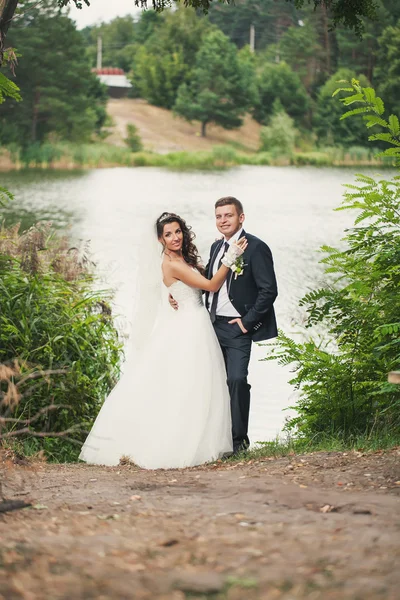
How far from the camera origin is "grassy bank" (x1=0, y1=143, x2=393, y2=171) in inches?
1972

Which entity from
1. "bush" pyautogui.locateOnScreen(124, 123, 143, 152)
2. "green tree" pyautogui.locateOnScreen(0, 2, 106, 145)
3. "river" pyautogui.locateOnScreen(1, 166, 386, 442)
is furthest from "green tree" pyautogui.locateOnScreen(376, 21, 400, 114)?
"green tree" pyautogui.locateOnScreen(0, 2, 106, 145)

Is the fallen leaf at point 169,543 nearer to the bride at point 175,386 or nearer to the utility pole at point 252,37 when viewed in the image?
the bride at point 175,386

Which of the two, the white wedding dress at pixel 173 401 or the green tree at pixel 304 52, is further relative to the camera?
the green tree at pixel 304 52

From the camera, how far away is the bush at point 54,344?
8555mm

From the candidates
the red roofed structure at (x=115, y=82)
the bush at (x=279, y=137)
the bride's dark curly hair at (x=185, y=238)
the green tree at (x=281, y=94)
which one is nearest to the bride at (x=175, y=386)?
the bride's dark curly hair at (x=185, y=238)

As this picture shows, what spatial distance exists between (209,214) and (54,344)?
22.0 meters

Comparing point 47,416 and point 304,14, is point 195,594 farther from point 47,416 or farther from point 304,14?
point 304,14

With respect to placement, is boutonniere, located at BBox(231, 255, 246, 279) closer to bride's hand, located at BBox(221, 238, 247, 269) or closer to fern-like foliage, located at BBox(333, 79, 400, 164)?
bride's hand, located at BBox(221, 238, 247, 269)

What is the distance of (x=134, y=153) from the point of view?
56562 millimetres

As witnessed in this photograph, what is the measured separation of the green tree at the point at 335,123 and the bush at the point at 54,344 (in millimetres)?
53057

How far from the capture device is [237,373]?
277 inches

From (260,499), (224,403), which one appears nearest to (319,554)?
(260,499)

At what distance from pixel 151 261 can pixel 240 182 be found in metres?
37.1

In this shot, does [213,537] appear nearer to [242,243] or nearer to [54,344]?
[242,243]
